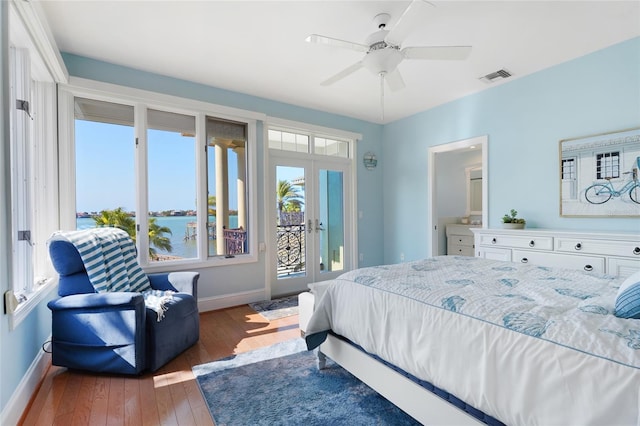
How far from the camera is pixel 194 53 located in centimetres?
285

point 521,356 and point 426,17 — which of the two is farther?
point 426,17

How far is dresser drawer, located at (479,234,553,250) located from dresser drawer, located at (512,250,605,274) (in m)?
0.06

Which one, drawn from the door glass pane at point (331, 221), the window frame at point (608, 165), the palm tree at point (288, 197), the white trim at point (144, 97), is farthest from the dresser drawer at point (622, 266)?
the white trim at point (144, 97)

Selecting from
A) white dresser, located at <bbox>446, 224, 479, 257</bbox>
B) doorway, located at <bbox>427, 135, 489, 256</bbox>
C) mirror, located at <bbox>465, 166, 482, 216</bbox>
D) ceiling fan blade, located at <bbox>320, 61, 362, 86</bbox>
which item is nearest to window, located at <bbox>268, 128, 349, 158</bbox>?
doorway, located at <bbox>427, 135, 489, 256</bbox>

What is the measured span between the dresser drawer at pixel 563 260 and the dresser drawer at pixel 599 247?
0.18 feet

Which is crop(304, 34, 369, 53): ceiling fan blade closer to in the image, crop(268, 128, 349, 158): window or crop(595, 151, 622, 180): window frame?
crop(268, 128, 349, 158): window

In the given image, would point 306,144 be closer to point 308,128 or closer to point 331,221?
point 308,128

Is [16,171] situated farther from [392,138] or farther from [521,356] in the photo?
[392,138]

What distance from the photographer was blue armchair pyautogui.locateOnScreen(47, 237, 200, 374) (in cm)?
207

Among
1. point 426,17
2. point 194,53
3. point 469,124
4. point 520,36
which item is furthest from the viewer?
point 469,124

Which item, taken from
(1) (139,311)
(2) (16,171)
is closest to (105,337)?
(1) (139,311)

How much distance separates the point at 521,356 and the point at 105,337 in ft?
7.89

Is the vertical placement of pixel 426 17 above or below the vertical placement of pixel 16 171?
above

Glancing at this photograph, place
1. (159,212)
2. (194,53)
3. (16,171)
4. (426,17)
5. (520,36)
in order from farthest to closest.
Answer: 1. (159,212)
2. (194,53)
3. (520,36)
4. (426,17)
5. (16,171)
